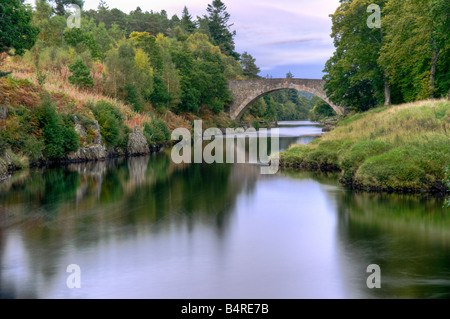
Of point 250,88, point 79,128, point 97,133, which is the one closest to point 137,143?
point 97,133

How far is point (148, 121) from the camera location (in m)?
44.2

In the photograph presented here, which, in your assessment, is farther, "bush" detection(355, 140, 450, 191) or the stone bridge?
the stone bridge

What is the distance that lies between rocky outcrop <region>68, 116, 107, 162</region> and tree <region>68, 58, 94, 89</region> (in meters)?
10.4

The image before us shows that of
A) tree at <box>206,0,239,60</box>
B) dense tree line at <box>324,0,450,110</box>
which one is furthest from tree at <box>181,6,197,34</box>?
dense tree line at <box>324,0,450,110</box>

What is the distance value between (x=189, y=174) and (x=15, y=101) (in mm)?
11198

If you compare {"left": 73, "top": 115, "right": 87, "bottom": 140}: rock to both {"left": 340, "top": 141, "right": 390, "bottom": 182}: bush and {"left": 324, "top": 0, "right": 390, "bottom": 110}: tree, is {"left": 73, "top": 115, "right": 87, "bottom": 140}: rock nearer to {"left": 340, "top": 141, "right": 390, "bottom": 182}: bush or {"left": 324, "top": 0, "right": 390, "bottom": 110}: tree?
{"left": 340, "top": 141, "right": 390, "bottom": 182}: bush

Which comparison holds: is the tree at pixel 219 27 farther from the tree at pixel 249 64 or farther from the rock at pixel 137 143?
the rock at pixel 137 143

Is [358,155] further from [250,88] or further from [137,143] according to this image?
[250,88]

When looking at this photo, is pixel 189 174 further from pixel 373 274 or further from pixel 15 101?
pixel 373 274

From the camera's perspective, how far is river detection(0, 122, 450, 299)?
10.0 metres

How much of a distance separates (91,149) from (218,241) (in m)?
21.8

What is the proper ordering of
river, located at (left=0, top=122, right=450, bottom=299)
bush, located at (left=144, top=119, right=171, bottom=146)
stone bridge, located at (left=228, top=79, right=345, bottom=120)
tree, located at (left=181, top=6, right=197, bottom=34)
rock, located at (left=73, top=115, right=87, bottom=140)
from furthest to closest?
tree, located at (left=181, top=6, right=197, bottom=34)
stone bridge, located at (left=228, top=79, right=345, bottom=120)
bush, located at (left=144, top=119, right=171, bottom=146)
rock, located at (left=73, top=115, right=87, bottom=140)
river, located at (left=0, top=122, right=450, bottom=299)

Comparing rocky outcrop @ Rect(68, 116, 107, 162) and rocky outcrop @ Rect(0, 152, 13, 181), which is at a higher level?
rocky outcrop @ Rect(68, 116, 107, 162)
